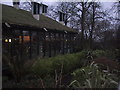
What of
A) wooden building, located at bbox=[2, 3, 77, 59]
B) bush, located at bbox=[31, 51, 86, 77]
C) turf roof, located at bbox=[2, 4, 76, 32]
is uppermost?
turf roof, located at bbox=[2, 4, 76, 32]

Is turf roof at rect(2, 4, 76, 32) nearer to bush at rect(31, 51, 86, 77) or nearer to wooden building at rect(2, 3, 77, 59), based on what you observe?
wooden building at rect(2, 3, 77, 59)

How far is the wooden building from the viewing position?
9969mm

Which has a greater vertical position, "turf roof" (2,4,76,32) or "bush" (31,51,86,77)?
"turf roof" (2,4,76,32)

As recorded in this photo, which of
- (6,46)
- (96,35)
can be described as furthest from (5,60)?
(96,35)

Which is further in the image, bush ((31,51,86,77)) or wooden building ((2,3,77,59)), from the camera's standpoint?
wooden building ((2,3,77,59))

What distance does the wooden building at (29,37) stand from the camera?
392 inches

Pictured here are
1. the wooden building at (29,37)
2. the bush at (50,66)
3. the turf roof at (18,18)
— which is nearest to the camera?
the bush at (50,66)

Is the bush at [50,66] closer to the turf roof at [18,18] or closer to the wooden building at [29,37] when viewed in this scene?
the wooden building at [29,37]

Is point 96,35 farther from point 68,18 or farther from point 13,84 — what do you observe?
point 13,84

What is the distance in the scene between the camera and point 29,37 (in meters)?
12.5

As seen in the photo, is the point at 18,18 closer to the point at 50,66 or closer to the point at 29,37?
the point at 29,37

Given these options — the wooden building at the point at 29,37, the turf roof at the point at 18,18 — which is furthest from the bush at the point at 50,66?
the turf roof at the point at 18,18

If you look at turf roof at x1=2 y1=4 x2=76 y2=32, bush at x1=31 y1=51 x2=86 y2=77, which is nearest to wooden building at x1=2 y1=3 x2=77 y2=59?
turf roof at x1=2 y1=4 x2=76 y2=32

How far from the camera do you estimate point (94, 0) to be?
28625mm
